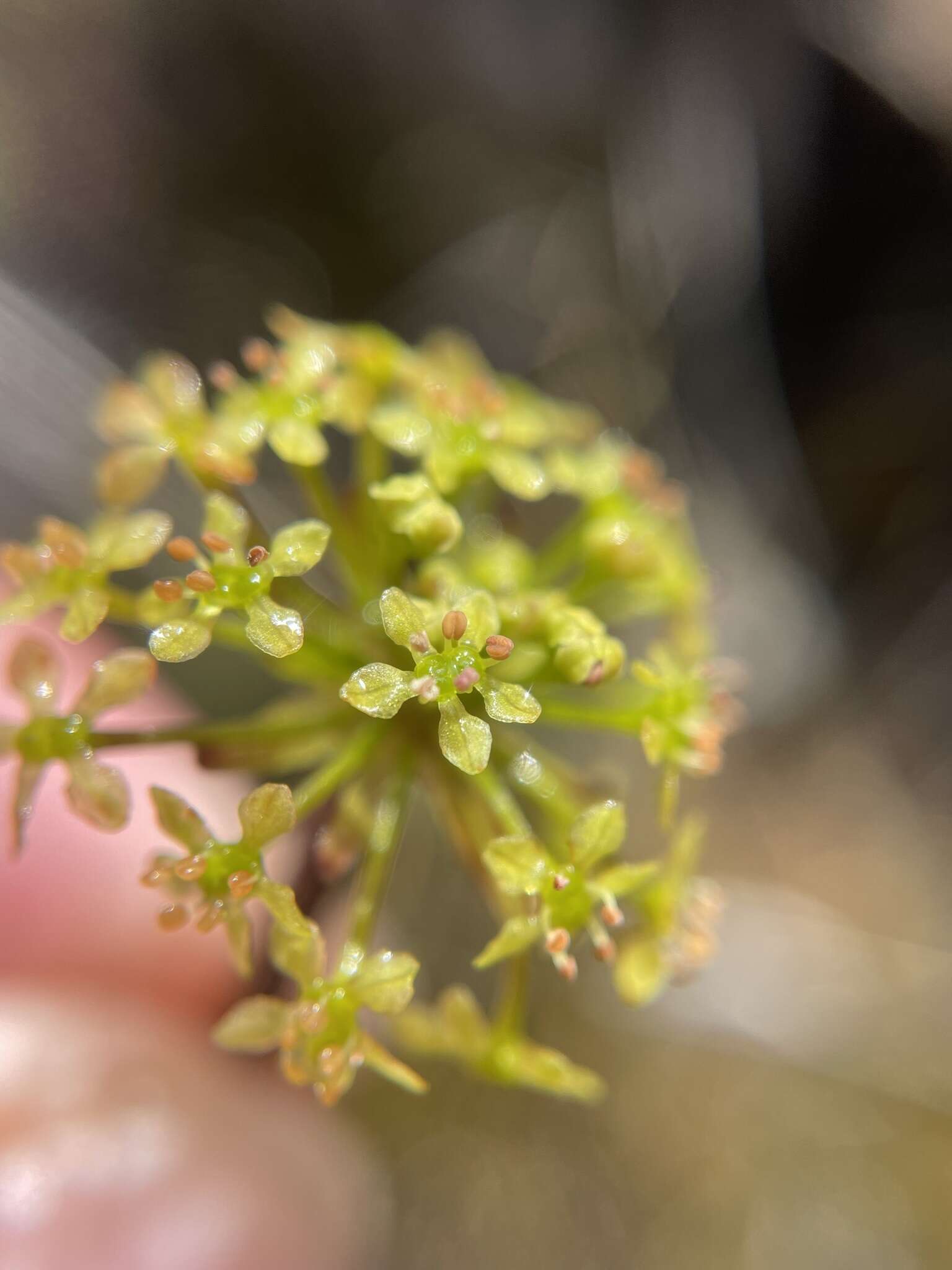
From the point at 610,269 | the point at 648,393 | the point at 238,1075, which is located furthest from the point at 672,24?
the point at 238,1075

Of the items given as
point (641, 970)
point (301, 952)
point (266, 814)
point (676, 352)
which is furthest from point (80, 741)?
point (676, 352)

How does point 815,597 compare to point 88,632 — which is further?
point 815,597

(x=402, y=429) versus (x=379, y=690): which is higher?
(x=402, y=429)

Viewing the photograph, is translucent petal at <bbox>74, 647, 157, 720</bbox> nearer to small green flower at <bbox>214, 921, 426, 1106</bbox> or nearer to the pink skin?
the pink skin

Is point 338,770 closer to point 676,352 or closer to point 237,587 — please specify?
point 237,587

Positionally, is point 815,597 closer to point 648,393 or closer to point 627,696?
point 648,393

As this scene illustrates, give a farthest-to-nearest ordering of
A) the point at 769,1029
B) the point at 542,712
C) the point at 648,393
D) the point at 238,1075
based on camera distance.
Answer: the point at 648,393 → the point at 769,1029 → the point at 238,1075 → the point at 542,712

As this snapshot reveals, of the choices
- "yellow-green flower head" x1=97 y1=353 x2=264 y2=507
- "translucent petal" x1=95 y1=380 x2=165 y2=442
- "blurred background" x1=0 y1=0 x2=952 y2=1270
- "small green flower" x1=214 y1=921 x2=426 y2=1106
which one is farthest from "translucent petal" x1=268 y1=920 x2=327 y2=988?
"blurred background" x1=0 y1=0 x2=952 y2=1270
